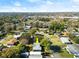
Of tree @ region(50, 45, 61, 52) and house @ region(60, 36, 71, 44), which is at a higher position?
house @ region(60, 36, 71, 44)

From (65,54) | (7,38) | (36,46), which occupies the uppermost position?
(7,38)

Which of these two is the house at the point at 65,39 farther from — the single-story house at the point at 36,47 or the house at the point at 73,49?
the single-story house at the point at 36,47

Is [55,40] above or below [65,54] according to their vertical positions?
above

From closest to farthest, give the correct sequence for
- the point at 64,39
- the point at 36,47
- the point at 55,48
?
the point at 36,47 < the point at 55,48 < the point at 64,39

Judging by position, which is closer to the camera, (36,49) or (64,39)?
(36,49)

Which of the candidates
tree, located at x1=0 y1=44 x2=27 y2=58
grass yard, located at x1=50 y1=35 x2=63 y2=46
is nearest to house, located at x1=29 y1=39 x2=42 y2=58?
tree, located at x1=0 y1=44 x2=27 y2=58

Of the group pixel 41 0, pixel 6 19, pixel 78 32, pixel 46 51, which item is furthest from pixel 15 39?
pixel 78 32

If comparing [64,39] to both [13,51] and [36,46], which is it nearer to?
[36,46]

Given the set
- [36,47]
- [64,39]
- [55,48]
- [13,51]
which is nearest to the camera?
[13,51]

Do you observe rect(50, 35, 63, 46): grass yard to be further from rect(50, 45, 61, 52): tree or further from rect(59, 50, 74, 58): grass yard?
rect(59, 50, 74, 58): grass yard

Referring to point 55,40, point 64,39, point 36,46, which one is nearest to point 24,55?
point 36,46

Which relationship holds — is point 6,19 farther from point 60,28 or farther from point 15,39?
point 60,28
